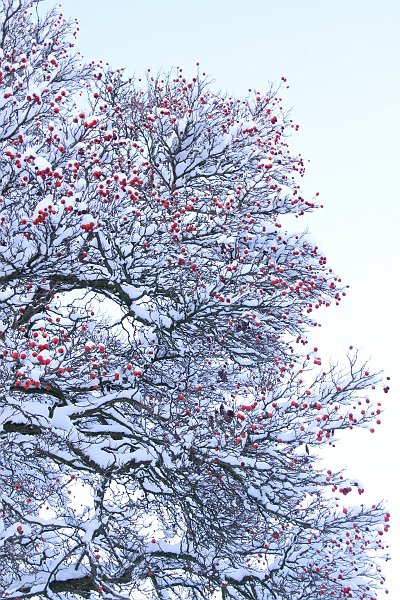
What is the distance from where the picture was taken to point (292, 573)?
7.61m

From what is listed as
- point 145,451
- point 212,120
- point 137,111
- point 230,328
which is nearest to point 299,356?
point 230,328

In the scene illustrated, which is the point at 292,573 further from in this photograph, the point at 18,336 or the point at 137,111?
the point at 137,111

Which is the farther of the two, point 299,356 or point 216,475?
point 299,356

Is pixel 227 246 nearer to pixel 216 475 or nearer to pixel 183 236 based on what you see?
pixel 183 236

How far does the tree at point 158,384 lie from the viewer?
22.0 ft

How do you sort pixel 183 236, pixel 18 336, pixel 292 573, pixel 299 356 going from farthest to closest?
1. pixel 299 356
2. pixel 183 236
3. pixel 292 573
4. pixel 18 336

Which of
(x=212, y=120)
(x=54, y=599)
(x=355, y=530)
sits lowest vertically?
(x=54, y=599)

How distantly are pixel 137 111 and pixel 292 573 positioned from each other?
701 cm

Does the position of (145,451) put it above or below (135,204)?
below

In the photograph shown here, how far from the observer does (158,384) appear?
320 inches

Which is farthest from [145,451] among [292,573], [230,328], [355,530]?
[355,530]

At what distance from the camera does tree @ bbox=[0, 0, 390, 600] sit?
6.70 m

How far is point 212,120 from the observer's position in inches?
385

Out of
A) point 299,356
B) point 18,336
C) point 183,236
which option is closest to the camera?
point 18,336
